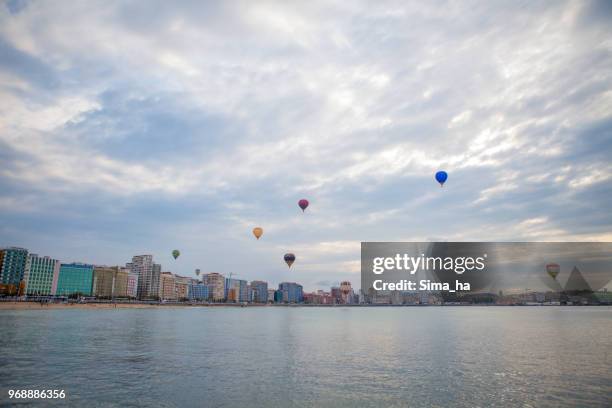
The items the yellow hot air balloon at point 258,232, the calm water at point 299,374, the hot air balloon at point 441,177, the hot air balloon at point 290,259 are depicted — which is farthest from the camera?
the hot air balloon at point 290,259

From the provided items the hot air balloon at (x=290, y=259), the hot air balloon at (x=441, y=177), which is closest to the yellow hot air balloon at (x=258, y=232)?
the hot air balloon at (x=290, y=259)

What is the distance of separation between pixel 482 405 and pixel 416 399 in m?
3.76

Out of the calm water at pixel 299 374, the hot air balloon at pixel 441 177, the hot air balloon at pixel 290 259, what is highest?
the hot air balloon at pixel 441 177

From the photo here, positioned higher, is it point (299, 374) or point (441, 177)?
point (441, 177)

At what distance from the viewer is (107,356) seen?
38.4 metres

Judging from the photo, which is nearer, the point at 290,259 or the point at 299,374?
the point at 299,374

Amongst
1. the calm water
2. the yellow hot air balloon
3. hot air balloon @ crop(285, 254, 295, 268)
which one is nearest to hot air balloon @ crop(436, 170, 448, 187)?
the calm water

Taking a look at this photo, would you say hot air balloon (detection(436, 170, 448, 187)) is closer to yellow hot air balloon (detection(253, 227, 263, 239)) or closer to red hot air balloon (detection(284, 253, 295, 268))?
yellow hot air balloon (detection(253, 227, 263, 239))

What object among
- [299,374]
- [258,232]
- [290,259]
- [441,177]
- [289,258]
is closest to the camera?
[299,374]

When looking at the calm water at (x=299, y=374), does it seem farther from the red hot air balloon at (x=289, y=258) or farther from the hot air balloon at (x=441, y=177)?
the red hot air balloon at (x=289, y=258)

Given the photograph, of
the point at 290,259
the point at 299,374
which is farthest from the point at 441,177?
the point at 290,259

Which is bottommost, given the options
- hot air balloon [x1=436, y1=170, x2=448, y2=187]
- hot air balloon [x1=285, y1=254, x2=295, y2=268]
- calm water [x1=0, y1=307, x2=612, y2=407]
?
calm water [x1=0, y1=307, x2=612, y2=407]

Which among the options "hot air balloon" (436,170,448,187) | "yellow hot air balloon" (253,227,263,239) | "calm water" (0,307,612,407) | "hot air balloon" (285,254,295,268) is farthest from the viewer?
"hot air balloon" (285,254,295,268)

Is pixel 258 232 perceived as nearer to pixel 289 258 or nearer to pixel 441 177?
pixel 289 258
